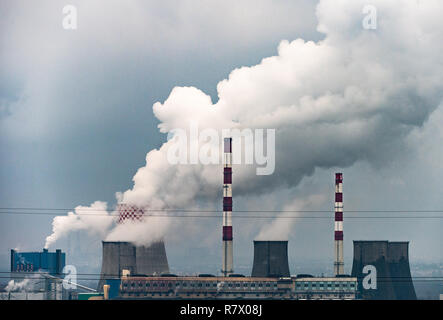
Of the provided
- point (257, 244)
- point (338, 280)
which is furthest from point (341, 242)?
point (257, 244)

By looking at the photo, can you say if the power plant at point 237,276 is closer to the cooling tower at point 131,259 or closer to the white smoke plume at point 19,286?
the cooling tower at point 131,259

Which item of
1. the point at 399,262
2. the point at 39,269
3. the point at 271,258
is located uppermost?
the point at 271,258

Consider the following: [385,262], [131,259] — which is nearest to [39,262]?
[131,259]

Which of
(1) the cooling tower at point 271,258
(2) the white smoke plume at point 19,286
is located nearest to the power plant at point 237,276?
(1) the cooling tower at point 271,258

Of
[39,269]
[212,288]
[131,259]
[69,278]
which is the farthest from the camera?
[69,278]

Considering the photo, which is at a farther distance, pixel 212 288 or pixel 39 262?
pixel 39 262

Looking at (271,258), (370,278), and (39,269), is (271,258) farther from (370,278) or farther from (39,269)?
(39,269)

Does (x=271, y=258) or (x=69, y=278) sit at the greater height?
(x=271, y=258)
